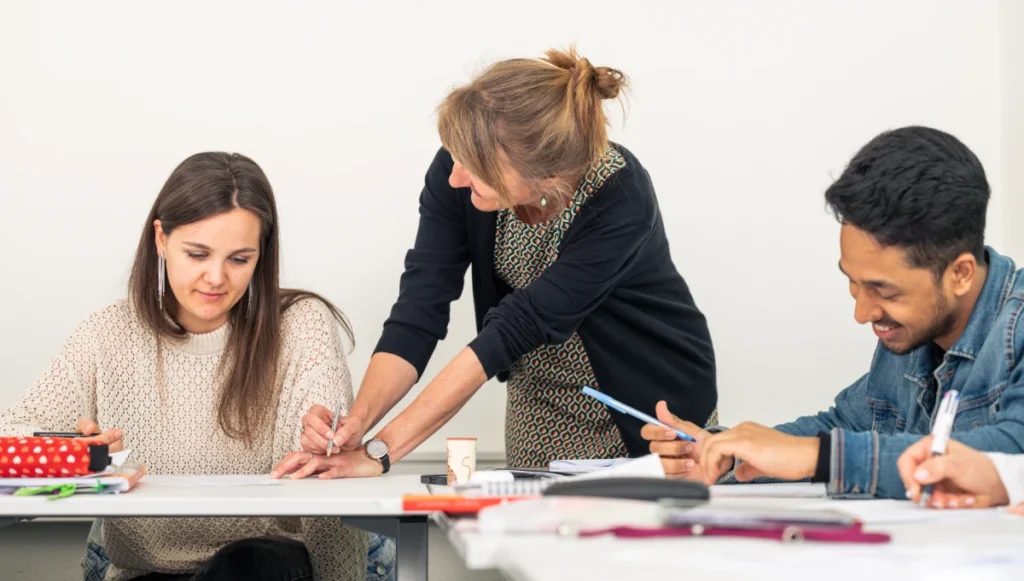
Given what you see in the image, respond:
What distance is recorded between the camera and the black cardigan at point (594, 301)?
2.08 meters

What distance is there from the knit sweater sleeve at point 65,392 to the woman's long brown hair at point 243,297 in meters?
0.12

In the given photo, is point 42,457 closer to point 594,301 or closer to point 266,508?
point 266,508

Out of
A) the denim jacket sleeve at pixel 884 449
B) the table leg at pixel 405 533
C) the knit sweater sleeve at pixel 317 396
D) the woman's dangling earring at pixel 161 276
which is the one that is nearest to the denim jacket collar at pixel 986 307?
the denim jacket sleeve at pixel 884 449

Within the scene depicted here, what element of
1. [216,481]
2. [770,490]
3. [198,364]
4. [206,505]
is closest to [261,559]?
[216,481]

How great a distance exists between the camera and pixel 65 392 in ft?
6.95

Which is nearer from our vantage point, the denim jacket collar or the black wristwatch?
the denim jacket collar

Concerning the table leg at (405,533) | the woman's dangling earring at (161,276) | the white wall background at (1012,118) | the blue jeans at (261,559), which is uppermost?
the white wall background at (1012,118)

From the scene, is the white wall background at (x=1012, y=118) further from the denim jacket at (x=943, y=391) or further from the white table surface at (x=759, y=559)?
the white table surface at (x=759, y=559)

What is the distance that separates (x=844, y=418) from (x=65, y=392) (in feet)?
4.91

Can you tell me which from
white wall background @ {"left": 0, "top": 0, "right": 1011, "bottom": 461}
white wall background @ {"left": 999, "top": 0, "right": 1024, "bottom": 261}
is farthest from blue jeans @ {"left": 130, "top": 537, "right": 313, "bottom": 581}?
white wall background @ {"left": 999, "top": 0, "right": 1024, "bottom": 261}

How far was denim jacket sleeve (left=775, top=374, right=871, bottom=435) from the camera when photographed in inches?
72.9

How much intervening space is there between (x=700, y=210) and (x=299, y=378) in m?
1.48

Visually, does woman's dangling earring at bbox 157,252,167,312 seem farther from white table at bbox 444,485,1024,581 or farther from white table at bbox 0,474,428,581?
white table at bbox 444,485,1024,581

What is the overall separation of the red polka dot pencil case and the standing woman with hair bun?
38 centimetres
